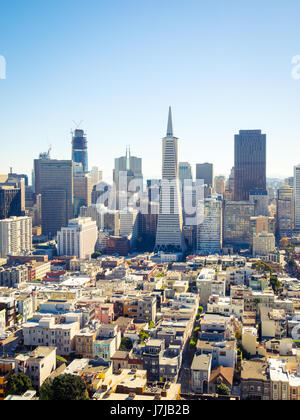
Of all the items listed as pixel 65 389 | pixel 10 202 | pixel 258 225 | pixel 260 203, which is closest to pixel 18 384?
pixel 65 389

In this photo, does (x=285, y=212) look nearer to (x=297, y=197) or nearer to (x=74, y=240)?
(x=297, y=197)

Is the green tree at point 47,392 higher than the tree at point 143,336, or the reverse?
the tree at point 143,336

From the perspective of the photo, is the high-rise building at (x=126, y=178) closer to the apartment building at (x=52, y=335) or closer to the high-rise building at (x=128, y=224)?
the high-rise building at (x=128, y=224)

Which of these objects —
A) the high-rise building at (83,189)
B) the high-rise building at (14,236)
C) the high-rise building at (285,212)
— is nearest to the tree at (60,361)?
the high-rise building at (14,236)

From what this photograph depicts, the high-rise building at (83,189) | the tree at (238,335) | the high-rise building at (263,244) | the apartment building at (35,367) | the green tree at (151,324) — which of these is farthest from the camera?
the high-rise building at (83,189)
